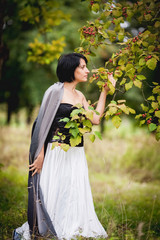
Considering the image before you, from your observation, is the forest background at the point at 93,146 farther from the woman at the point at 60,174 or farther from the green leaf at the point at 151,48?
the woman at the point at 60,174

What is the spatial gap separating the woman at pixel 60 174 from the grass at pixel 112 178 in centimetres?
58

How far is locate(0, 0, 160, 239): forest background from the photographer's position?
298cm

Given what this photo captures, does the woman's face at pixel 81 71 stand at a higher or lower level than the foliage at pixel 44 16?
lower

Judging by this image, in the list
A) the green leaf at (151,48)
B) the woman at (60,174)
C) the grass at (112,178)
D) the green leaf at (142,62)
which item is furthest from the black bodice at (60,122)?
the grass at (112,178)

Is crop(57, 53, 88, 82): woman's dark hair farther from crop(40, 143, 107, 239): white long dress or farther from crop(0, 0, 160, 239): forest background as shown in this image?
crop(40, 143, 107, 239): white long dress

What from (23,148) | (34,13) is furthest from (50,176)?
(23,148)

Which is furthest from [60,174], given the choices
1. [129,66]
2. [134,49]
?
[134,49]

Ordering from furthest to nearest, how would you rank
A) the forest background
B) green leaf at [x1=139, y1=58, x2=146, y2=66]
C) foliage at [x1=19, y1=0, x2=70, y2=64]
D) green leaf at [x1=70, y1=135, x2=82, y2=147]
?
foliage at [x1=19, y1=0, x2=70, y2=64] → the forest background → green leaf at [x1=70, y1=135, x2=82, y2=147] → green leaf at [x1=139, y1=58, x2=146, y2=66]

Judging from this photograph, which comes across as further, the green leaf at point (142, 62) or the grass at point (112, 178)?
the grass at point (112, 178)

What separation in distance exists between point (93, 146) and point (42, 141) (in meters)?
4.55

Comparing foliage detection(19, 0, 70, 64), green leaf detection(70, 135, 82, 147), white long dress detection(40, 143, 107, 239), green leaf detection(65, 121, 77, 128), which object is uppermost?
foliage detection(19, 0, 70, 64)

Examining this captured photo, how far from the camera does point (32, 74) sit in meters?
11.5

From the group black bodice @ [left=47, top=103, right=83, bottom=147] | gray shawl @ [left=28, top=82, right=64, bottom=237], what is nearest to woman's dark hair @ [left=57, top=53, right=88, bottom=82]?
gray shawl @ [left=28, top=82, right=64, bottom=237]

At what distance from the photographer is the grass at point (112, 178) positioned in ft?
11.8
